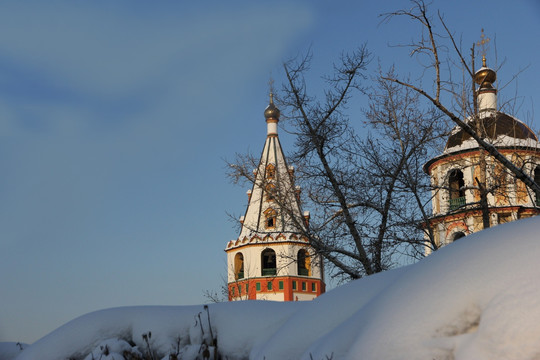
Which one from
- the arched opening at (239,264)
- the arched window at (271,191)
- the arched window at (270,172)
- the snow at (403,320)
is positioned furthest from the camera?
the arched opening at (239,264)

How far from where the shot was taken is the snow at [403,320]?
6.63 ft

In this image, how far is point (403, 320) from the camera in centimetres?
223

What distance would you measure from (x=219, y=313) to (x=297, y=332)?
0.78m

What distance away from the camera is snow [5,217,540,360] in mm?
2021

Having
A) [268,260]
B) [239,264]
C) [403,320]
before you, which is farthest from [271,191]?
[239,264]

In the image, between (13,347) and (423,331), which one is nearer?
(423,331)

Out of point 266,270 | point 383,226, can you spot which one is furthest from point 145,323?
point 266,270

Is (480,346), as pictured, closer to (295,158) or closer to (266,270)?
(295,158)

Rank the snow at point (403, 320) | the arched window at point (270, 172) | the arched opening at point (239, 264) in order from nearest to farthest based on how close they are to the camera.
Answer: the snow at point (403, 320)
the arched window at point (270, 172)
the arched opening at point (239, 264)

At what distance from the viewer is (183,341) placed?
11.6ft

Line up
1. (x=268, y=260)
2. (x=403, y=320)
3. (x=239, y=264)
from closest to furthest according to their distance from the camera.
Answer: (x=403, y=320), (x=268, y=260), (x=239, y=264)

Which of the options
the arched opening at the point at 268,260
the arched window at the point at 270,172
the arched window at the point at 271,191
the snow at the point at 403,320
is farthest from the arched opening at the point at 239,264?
the snow at the point at 403,320

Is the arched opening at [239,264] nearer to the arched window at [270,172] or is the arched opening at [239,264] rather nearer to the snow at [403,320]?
the arched window at [270,172]

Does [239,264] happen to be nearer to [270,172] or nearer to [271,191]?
[270,172]
